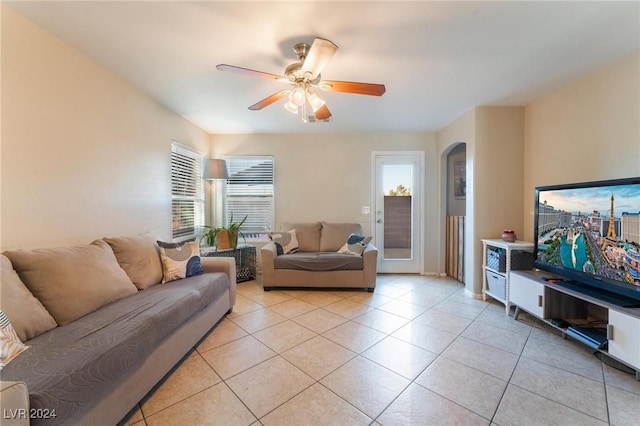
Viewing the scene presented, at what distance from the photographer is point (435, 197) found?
13.9 ft

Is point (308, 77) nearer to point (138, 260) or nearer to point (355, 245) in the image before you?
point (138, 260)

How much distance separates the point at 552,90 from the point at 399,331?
119 inches

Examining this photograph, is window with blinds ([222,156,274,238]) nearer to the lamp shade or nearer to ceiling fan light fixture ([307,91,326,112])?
the lamp shade

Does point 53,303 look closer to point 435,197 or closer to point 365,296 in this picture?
point 365,296

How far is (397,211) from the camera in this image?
14.3ft

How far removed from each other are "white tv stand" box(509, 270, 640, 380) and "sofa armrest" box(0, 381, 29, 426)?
124 inches

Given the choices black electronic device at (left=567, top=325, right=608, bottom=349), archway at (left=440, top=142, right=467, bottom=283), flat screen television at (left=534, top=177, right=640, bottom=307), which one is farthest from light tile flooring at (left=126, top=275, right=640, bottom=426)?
archway at (left=440, top=142, right=467, bottom=283)

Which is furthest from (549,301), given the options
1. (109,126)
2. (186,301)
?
(109,126)

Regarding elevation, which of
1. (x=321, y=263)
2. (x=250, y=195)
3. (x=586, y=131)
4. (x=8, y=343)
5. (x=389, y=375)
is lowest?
(x=389, y=375)

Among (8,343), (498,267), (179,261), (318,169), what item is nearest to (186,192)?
(179,261)

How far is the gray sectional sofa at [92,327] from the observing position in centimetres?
103

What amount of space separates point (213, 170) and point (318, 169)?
5.55 feet

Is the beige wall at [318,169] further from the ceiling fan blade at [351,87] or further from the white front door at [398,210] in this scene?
the ceiling fan blade at [351,87]

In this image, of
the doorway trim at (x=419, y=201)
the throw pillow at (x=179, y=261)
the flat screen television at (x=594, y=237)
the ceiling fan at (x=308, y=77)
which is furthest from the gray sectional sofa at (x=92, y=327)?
the flat screen television at (x=594, y=237)
